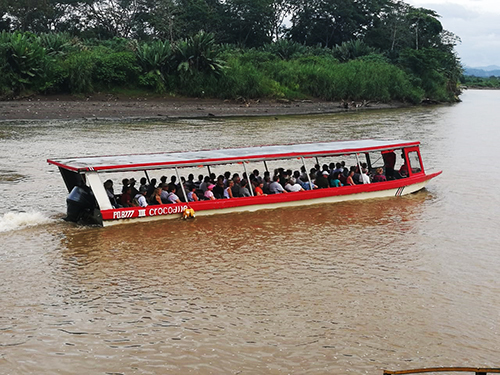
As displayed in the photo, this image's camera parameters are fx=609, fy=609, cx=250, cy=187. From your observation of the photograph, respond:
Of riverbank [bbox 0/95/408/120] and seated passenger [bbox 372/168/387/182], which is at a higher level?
riverbank [bbox 0/95/408/120]

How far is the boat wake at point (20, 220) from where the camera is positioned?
499 inches

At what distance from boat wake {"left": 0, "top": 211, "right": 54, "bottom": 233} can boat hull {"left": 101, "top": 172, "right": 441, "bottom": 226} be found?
165 centimetres

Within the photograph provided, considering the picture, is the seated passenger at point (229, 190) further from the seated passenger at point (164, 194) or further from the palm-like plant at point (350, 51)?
the palm-like plant at point (350, 51)

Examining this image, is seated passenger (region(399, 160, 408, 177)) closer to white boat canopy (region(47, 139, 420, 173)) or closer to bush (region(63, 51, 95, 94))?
white boat canopy (region(47, 139, 420, 173))

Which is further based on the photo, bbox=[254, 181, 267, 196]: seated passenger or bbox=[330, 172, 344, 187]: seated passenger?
bbox=[330, 172, 344, 187]: seated passenger

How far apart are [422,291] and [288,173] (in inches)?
245

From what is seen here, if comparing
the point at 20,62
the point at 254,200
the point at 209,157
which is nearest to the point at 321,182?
the point at 254,200

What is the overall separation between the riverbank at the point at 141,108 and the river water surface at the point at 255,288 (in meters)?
14.7

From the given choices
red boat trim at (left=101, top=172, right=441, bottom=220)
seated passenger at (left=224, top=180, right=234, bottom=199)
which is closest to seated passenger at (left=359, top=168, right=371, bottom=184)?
red boat trim at (left=101, top=172, right=441, bottom=220)

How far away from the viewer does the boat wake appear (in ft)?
41.6

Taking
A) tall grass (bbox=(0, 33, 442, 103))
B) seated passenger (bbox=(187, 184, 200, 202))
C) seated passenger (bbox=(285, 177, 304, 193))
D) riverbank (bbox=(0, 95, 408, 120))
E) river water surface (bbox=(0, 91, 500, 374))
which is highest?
tall grass (bbox=(0, 33, 442, 103))

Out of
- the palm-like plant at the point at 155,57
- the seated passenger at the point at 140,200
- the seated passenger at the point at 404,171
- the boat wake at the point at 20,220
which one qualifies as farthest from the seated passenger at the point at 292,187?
the palm-like plant at the point at 155,57

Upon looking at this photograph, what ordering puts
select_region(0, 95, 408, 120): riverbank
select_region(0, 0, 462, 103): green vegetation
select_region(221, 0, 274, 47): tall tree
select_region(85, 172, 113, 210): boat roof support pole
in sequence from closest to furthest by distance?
select_region(85, 172, 113, 210): boat roof support pole < select_region(0, 95, 408, 120): riverbank < select_region(0, 0, 462, 103): green vegetation < select_region(221, 0, 274, 47): tall tree

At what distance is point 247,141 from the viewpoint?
26062mm
